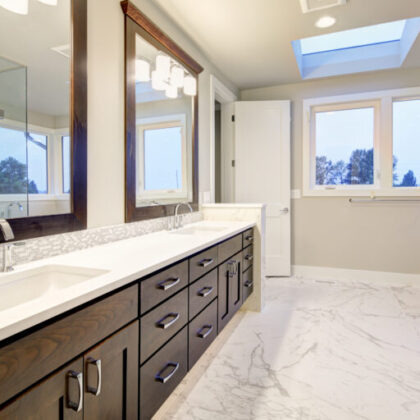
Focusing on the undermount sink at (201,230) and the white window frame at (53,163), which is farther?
the undermount sink at (201,230)

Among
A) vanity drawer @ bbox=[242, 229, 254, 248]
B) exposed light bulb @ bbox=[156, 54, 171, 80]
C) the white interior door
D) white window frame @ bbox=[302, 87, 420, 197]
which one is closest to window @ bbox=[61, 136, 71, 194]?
exposed light bulb @ bbox=[156, 54, 171, 80]

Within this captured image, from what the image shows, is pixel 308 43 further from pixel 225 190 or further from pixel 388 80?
pixel 225 190

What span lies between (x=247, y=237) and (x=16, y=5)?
6.36ft

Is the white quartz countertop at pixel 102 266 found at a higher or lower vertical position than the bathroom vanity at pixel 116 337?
higher

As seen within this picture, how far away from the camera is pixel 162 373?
1.23 m

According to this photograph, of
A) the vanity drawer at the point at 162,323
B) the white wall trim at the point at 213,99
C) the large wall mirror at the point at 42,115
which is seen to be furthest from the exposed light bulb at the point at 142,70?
the vanity drawer at the point at 162,323

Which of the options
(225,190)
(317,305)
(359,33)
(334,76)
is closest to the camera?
(317,305)

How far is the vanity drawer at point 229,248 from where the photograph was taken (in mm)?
1880

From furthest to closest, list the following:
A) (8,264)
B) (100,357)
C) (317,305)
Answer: (317,305) < (8,264) < (100,357)

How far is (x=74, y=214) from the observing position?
145cm

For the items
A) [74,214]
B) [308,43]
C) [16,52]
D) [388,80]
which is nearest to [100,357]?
[74,214]

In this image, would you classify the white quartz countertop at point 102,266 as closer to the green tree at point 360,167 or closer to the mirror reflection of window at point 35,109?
the mirror reflection of window at point 35,109

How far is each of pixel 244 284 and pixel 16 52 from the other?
1.97 meters

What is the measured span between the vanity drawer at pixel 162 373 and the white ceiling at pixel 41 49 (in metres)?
1.12
